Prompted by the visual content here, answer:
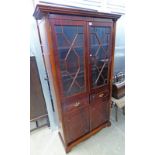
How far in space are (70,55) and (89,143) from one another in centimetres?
133

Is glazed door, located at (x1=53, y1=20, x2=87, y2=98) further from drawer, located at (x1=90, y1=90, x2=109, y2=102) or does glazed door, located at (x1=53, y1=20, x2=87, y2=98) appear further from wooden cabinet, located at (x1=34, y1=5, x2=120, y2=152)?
drawer, located at (x1=90, y1=90, x2=109, y2=102)

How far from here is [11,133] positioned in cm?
65

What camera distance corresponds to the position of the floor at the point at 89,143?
1674 millimetres

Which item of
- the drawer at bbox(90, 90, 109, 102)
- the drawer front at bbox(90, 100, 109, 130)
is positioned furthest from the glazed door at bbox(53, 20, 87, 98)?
the drawer front at bbox(90, 100, 109, 130)

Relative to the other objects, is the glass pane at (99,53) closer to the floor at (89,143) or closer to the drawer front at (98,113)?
the drawer front at (98,113)

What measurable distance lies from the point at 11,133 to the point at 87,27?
1.21 metres

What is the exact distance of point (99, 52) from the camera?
62.4 inches

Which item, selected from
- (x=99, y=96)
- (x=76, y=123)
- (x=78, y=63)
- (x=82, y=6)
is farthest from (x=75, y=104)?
(x=82, y=6)

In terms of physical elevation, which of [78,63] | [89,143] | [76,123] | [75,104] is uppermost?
[78,63]

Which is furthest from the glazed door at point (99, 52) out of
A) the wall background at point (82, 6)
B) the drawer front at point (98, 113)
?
the wall background at point (82, 6)

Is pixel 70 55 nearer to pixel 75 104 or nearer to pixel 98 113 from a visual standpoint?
pixel 75 104

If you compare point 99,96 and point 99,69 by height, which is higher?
point 99,69

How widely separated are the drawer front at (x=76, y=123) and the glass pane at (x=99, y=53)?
42cm
